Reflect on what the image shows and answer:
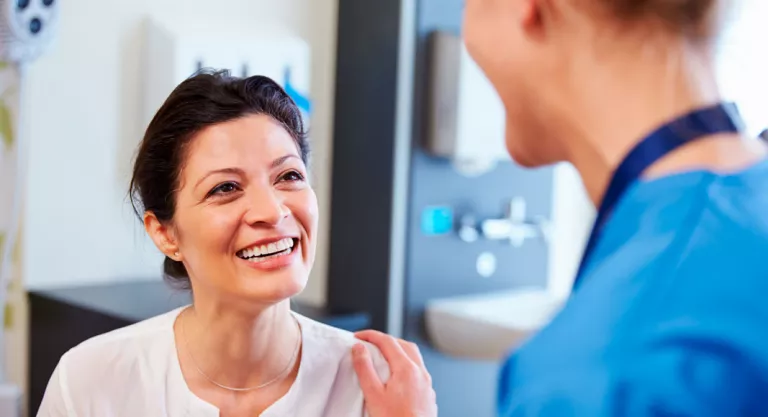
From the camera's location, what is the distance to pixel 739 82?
74 centimetres

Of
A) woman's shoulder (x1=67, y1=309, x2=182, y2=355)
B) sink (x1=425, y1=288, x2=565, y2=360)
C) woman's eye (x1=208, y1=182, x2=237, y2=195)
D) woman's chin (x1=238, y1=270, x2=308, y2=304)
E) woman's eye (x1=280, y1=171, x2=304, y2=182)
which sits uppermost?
woman's eye (x1=280, y1=171, x2=304, y2=182)

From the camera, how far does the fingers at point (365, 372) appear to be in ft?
4.75

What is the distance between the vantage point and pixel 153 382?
1466mm

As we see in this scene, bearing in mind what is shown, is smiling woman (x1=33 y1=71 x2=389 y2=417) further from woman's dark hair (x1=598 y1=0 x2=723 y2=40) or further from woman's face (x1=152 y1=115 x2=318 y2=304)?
woman's dark hair (x1=598 y1=0 x2=723 y2=40)

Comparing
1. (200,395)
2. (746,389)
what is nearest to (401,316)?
(200,395)

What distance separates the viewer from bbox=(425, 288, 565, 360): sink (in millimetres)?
2738

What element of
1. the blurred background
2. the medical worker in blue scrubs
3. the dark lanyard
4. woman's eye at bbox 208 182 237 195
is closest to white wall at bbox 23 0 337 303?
the blurred background

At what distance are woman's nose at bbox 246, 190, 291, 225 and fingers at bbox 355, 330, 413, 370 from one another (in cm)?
25

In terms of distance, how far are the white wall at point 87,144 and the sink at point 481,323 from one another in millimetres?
871

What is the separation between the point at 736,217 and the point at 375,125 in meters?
2.33

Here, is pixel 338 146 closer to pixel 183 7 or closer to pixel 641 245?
pixel 183 7

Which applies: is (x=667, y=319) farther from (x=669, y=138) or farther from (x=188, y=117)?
(x=188, y=117)

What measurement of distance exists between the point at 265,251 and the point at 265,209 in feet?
0.21

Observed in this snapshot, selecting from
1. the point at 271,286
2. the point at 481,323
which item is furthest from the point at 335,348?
the point at 481,323
